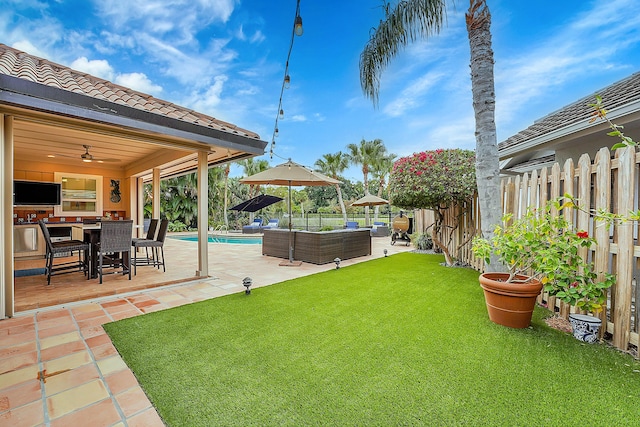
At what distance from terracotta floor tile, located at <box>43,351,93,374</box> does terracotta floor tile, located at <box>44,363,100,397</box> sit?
10 centimetres

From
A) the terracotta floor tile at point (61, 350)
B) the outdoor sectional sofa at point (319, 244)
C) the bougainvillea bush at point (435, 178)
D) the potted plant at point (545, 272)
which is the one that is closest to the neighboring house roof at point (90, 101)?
the terracotta floor tile at point (61, 350)

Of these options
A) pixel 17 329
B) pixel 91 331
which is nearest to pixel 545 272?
pixel 91 331

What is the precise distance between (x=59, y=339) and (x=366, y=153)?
836 inches

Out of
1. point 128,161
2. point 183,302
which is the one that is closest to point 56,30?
point 128,161

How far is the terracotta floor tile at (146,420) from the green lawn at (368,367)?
0.18 feet

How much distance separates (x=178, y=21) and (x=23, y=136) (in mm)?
5427

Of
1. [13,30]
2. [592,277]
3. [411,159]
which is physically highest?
[13,30]

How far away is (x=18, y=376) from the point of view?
7.45 ft

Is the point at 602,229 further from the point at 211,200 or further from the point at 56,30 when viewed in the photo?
the point at 211,200

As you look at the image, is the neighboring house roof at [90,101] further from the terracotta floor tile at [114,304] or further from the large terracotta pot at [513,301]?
the large terracotta pot at [513,301]

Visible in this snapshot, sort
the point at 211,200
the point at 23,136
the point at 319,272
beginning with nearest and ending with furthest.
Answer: the point at 23,136, the point at 319,272, the point at 211,200

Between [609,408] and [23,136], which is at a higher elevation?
[23,136]

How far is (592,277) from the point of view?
2.68 m

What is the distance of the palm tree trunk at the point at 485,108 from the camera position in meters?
4.04
